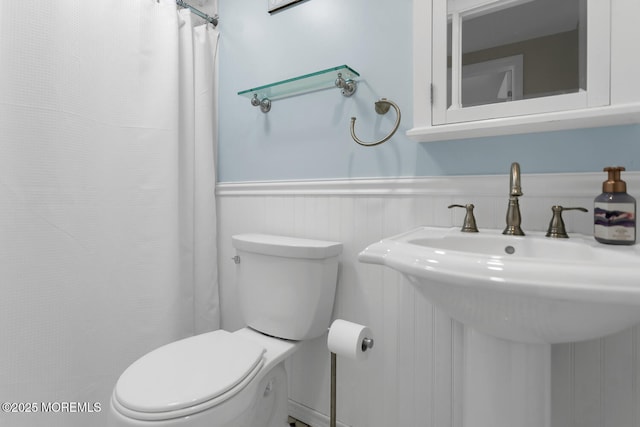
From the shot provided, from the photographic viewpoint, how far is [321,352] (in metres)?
1.25

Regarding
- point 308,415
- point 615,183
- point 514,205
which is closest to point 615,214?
point 615,183

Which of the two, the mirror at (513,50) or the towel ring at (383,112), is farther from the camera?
the towel ring at (383,112)

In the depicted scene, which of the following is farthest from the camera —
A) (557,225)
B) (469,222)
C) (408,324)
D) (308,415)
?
(308,415)

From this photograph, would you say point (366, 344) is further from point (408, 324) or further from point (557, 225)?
point (557, 225)

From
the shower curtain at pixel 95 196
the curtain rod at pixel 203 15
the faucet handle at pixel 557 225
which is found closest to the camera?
the faucet handle at pixel 557 225

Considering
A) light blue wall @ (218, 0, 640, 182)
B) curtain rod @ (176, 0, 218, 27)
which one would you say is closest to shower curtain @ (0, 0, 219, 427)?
curtain rod @ (176, 0, 218, 27)

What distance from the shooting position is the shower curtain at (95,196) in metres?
0.99

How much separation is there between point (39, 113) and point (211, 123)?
0.65 metres

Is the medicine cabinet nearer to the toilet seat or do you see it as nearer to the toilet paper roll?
the toilet paper roll

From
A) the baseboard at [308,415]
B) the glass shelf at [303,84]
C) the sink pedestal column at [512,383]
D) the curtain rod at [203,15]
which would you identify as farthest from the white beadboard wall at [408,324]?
the curtain rod at [203,15]

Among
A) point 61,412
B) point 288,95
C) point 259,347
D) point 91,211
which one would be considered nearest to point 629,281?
point 259,347

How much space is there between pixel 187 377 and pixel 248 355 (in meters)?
0.17

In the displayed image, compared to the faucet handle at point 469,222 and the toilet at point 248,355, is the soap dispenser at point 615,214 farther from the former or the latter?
the toilet at point 248,355

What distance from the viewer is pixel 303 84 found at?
4.12 ft
